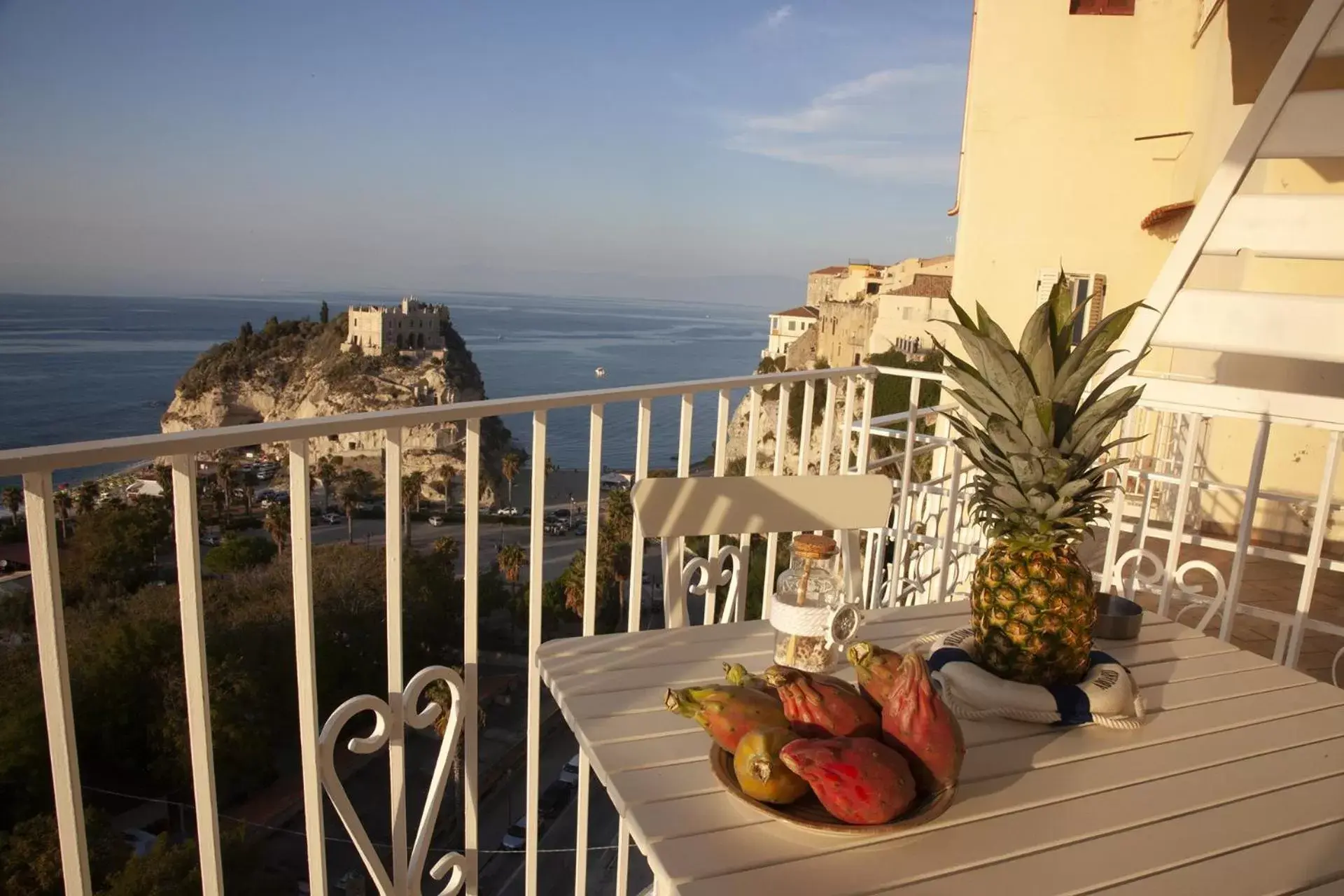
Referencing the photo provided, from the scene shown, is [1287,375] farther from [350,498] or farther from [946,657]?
[350,498]

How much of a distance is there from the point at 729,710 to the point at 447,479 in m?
39.9

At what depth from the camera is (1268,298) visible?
2.18 meters

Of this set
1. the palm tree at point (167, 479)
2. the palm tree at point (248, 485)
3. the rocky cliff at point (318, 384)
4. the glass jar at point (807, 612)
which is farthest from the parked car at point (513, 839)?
the rocky cliff at point (318, 384)

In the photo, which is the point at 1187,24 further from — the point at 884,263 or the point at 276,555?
the point at 884,263

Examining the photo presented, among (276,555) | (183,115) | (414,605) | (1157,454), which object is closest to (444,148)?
(183,115)

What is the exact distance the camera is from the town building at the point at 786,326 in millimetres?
45500

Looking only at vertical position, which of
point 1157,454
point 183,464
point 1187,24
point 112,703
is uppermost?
point 1187,24

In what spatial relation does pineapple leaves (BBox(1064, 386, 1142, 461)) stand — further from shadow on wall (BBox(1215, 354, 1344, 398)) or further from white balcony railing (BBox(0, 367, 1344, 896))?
shadow on wall (BBox(1215, 354, 1344, 398))

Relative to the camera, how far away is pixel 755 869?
0.78m

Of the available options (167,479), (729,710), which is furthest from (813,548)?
(167,479)

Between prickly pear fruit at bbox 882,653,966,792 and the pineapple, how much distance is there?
0.38m

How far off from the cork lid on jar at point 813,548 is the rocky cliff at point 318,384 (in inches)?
1665

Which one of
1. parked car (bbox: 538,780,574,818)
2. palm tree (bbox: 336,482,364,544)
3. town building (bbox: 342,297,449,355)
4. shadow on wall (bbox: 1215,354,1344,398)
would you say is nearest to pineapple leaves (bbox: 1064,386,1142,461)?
shadow on wall (bbox: 1215,354,1344,398)

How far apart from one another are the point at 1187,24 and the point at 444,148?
75.8 meters
